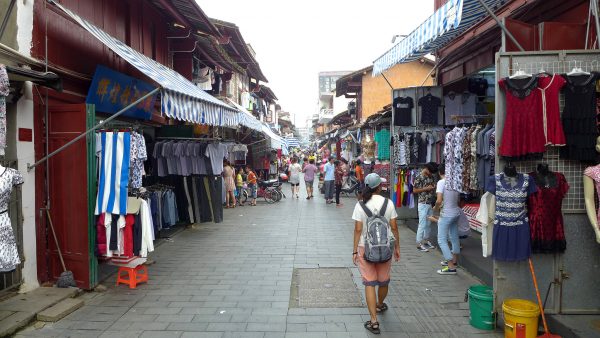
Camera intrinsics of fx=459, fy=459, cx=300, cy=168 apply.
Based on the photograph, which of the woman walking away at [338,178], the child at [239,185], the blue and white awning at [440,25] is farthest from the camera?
the child at [239,185]

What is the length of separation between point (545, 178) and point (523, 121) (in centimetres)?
67

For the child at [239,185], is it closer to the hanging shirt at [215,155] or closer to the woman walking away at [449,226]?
the hanging shirt at [215,155]

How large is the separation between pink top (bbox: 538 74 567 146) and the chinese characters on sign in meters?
6.55

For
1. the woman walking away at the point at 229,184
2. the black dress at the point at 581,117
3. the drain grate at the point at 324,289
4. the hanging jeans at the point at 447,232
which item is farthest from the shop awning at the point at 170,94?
the woman walking away at the point at 229,184

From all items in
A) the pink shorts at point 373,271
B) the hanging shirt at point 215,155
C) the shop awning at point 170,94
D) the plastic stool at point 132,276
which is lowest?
the plastic stool at point 132,276

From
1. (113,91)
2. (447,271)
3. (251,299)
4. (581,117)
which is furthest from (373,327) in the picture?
(113,91)

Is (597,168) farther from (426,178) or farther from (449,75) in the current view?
(449,75)

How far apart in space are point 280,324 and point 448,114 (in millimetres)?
7411

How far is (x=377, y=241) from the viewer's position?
5191mm

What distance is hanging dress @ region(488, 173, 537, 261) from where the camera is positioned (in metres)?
4.99

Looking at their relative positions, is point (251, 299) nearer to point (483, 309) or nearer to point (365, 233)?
point (365, 233)

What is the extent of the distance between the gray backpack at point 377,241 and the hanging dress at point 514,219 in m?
1.21

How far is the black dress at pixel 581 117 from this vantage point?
4.95 m

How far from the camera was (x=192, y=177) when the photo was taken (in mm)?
11367
